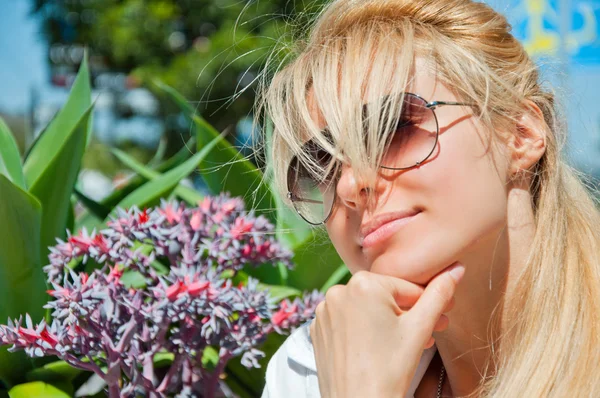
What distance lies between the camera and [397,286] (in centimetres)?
139

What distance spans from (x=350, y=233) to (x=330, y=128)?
0.25 metres

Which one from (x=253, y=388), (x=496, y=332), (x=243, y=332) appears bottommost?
(x=253, y=388)

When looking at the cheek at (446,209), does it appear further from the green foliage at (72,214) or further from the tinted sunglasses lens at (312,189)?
the green foliage at (72,214)

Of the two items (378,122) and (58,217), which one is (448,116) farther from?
(58,217)

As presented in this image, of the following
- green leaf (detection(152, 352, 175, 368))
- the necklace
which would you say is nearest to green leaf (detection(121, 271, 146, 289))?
green leaf (detection(152, 352, 175, 368))

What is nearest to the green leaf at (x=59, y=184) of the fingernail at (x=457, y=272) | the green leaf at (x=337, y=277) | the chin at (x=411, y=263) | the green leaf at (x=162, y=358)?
the green leaf at (x=162, y=358)

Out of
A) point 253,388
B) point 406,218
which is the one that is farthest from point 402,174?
point 253,388

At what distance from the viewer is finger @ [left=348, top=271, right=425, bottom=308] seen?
1380mm

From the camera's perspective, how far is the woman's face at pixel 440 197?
139 cm

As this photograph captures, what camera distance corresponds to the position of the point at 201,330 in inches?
66.5

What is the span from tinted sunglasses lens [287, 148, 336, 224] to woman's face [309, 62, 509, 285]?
9 cm

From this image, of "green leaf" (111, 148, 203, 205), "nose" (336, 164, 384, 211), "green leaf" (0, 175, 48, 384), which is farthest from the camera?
"green leaf" (111, 148, 203, 205)

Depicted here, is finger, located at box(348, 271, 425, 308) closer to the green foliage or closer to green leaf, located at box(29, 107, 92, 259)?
Result: the green foliage

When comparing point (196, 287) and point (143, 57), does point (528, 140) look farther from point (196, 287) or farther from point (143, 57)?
point (143, 57)
